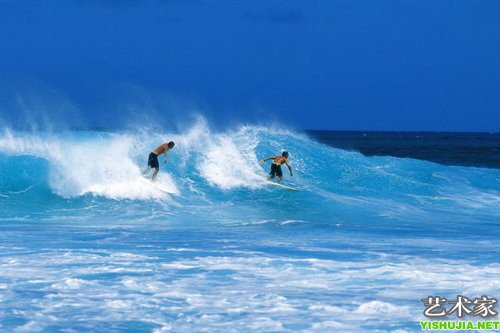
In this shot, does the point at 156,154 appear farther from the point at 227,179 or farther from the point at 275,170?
the point at 275,170

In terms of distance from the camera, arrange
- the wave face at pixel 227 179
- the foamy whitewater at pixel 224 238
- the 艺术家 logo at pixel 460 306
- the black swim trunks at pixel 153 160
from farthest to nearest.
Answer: the black swim trunks at pixel 153 160 < the wave face at pixel 227 179 < the foamy whitewater at pixel 224 238 < the 艺术家 logo at pixel 460 306

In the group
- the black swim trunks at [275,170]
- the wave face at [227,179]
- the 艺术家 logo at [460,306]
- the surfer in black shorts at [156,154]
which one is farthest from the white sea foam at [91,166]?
the 艺术家 logo at [460,306]

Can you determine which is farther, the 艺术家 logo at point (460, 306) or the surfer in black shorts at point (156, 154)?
the surfer in black shorts at point (156, 154)

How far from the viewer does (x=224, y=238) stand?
411 inches

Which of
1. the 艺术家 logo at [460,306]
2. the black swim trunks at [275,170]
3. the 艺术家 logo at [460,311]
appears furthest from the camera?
the black swim trunks at [275,170]

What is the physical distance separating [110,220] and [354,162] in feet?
38.5

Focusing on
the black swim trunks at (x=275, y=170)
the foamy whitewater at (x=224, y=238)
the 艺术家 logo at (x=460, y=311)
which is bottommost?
the 艺术家 logo at (x=460, y=311)

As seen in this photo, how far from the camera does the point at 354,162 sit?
74.0 ft

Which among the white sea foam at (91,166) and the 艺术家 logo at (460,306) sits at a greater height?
the white sea foam at (91,166)

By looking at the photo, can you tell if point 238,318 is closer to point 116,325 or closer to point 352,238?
point 116,325

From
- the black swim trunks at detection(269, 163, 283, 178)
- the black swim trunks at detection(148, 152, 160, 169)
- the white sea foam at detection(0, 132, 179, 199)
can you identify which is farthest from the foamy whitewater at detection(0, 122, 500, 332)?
the black swim trunks at detection(148, 152, 160, 169)

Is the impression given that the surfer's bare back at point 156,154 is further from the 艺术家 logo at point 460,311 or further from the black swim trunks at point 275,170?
the 艺术家 logo at point 460,311

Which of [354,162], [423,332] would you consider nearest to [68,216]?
[423,332]

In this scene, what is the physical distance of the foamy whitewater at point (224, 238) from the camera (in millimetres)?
6066
